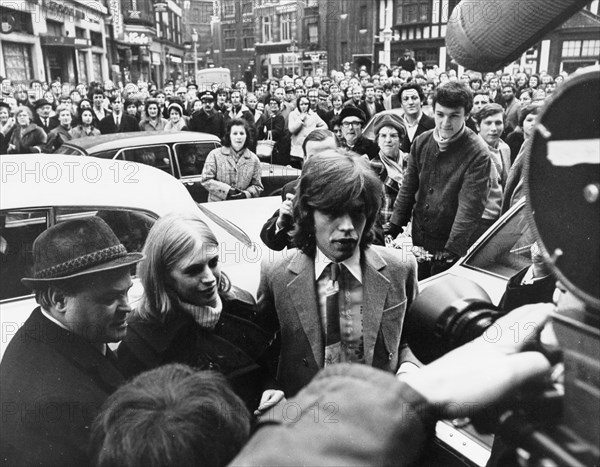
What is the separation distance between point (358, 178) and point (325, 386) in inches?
47.7

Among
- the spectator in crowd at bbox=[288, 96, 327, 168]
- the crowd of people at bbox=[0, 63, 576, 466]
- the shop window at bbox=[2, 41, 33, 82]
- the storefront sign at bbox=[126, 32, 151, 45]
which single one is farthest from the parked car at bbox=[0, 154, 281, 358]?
the storefront sign at bbox=[126, 32, 151, 45]

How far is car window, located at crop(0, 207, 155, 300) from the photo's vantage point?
9.32 ft

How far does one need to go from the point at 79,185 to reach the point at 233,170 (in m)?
2.60

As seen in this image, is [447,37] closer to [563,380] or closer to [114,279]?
[563,380]

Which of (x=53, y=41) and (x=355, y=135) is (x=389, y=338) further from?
(x=53, y=41)

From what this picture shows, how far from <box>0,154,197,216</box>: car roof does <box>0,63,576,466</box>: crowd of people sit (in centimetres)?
80

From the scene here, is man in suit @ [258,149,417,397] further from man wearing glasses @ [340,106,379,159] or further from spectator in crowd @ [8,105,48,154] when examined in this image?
spectator in crowd @ [8,105,48,154]

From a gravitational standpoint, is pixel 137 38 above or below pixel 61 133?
above

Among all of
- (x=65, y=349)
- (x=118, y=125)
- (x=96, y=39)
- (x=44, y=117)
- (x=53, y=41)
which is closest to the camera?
(x=65, y=349)

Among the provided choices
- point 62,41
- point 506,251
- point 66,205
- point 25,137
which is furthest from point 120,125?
point 62,41

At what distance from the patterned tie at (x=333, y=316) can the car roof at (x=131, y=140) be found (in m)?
4.29

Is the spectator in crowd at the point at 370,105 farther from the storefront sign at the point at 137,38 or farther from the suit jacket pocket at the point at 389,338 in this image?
the storefront sign at the point at 137,38

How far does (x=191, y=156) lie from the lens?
6.15 metres

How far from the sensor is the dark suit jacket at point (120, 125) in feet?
27.9
